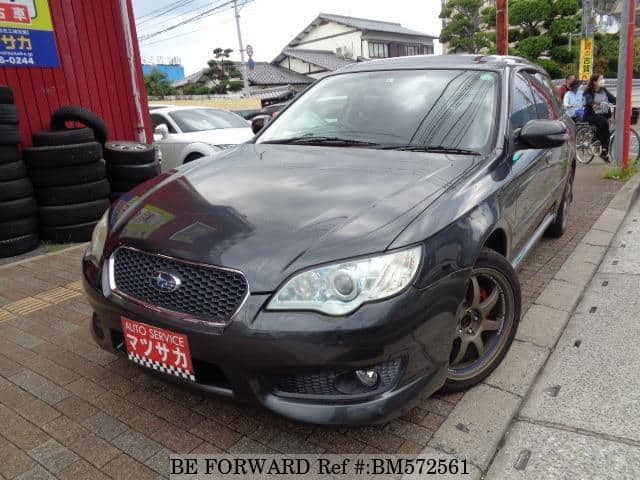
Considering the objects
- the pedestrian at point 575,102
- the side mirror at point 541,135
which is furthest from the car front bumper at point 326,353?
the pedestrian at point 575,102

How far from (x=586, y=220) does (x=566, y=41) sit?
25104 millimetres

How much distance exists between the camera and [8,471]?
209cm

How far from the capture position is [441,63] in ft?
11.3

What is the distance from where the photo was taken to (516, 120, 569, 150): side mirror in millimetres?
2896

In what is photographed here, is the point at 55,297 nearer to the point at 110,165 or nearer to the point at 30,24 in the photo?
the point at 110,165

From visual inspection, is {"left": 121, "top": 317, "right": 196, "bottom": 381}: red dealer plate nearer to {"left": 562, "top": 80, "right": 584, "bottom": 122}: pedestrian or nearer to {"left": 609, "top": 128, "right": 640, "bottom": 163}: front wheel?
{"left": 609, "top": 128, "right": 640, "bottom": 163}: front wheel

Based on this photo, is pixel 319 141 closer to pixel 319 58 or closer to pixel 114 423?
pixel 114 423

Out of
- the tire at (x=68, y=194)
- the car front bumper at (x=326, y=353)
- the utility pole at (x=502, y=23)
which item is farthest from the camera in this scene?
the utility pole at (x=502, y=23)

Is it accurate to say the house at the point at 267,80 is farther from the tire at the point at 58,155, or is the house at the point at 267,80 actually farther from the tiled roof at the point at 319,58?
the tire at the point at 58,155

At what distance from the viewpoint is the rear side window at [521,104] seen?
126 inches

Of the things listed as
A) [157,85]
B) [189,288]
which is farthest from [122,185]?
[157,85]

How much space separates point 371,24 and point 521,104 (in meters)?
46.6

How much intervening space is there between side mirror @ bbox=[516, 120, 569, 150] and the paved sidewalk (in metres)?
1.16

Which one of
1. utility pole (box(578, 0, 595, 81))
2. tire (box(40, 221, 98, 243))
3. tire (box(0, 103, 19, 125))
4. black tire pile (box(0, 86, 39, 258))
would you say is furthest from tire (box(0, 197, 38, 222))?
utility pole (box(578, 0, 595, 81))
